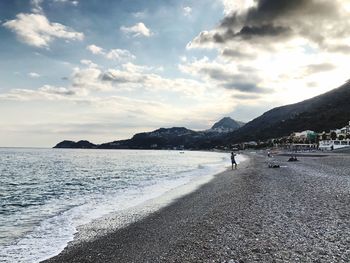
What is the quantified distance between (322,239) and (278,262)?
10.1 feet

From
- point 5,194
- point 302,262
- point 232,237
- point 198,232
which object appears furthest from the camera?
point 5,194

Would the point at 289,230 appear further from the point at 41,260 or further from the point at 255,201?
the point at 41,260

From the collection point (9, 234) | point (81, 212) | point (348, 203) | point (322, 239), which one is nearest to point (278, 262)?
point (322, 239)

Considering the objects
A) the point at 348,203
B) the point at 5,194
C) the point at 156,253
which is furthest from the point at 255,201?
the point at 5,194

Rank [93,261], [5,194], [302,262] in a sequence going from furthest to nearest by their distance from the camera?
[5,194]
[93,261]
[302,262]

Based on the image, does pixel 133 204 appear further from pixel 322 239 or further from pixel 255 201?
pixel 322 239

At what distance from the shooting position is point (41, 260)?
12094 millimetres

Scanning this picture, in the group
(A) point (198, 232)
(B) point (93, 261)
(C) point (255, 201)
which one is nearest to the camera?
(B) point (93, 261)

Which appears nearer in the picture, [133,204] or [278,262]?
[278,262]

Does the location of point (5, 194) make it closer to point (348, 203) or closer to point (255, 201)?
point (255, 201)

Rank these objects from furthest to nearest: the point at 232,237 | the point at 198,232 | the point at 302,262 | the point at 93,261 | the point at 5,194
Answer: the point at 5,194, the point at 198,232, the point at 232,237, the point at 93,261, the point at 302,262

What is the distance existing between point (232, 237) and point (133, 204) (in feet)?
45.5

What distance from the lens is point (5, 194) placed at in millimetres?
33250

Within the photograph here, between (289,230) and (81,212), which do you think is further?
(81,212)
